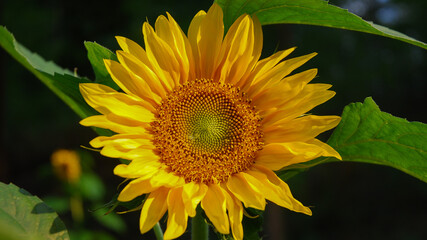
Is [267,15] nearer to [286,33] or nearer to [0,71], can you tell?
[286,33]

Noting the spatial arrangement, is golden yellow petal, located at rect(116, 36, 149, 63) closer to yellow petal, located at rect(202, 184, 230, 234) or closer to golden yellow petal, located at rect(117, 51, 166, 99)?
golden yellow petal, located at rect(117, 51, 166, 99)

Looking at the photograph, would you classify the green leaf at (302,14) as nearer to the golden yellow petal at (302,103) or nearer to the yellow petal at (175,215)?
the golden yellow petal at (302,103)

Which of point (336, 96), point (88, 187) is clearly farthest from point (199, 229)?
point (336, 96)

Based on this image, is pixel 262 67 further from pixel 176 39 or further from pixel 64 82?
pixel 64 82

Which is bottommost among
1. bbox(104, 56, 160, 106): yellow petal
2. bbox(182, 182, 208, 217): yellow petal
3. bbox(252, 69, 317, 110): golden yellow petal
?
bbox(182, 182, 208, 217): yellow petal

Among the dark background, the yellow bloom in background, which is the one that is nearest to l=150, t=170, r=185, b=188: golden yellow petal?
the yellow bloom in background
